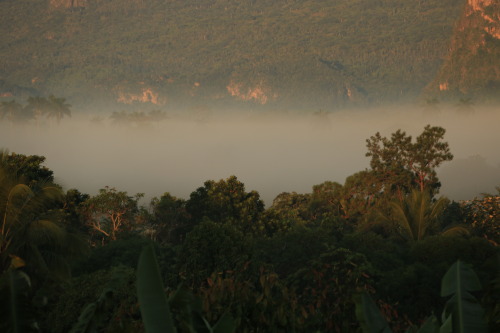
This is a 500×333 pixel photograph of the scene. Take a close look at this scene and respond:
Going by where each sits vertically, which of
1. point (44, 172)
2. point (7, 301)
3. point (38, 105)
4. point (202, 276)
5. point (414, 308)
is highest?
point (38, 105)

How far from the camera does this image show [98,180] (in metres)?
170

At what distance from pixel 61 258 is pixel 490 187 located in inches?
4089

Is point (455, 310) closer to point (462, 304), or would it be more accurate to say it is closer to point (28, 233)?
point (462, 304)

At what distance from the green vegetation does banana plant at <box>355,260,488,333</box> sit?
0.01 meters

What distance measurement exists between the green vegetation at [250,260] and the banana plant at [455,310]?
0.01 metres

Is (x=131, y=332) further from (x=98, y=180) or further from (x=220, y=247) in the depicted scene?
(x=98, y=180)

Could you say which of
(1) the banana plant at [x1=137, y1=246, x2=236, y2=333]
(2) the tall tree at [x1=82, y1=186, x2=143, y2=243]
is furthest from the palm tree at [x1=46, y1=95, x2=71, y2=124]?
(1) the banana plant at [x1=137, y1=246, x2=236, y2=333]

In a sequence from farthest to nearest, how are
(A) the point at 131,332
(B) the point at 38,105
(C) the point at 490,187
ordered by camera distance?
(B) the point at 38,105
(C) the point at 490,187
(A) the point at 131,332

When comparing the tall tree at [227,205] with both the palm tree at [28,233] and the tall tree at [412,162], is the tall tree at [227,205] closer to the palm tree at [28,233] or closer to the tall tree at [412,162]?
the tall tree at [412,162]

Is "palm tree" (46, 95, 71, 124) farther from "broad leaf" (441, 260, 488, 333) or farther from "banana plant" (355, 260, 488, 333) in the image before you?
"broad leaf" (441, 260, 488, 333)

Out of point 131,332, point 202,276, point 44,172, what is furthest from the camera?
point 44,172

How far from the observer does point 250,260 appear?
1021 centimetres

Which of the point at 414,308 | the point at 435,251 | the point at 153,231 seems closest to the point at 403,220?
the point at 435,251

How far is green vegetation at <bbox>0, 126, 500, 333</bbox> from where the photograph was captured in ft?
18.9
